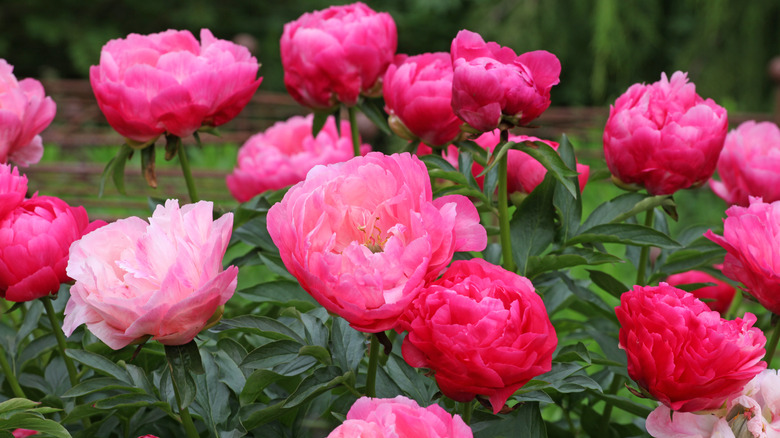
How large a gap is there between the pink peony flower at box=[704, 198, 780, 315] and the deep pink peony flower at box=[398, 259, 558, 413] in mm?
160

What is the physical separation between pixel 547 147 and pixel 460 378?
0.59ft

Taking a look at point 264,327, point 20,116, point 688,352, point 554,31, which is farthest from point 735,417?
point 554,31

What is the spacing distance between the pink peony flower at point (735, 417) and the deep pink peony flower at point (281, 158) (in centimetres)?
47

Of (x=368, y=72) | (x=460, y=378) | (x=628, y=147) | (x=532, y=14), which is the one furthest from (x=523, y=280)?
(x=532, y=14)

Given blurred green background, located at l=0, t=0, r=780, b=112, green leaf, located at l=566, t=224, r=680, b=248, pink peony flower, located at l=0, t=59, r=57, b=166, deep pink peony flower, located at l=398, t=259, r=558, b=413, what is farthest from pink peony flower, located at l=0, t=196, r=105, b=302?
blurred green background, located at l=0, t=0, r=780, b=112

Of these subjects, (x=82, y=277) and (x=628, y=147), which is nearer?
(x=82, y=277)

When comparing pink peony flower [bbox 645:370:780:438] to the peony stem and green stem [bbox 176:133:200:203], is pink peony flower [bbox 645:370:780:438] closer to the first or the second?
the peony stem

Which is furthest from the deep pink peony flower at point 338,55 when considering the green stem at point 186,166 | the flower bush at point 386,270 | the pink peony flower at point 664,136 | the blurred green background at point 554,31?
the blurred green background at point 554,31

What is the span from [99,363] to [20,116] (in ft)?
0.75

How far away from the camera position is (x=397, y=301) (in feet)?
1.26

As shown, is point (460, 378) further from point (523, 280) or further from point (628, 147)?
point (628, 147)

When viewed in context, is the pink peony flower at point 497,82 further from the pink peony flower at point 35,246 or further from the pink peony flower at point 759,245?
the pink peony flower at point 35,246

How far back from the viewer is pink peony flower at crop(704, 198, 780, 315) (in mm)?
488

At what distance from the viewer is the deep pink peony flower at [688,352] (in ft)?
1.41
